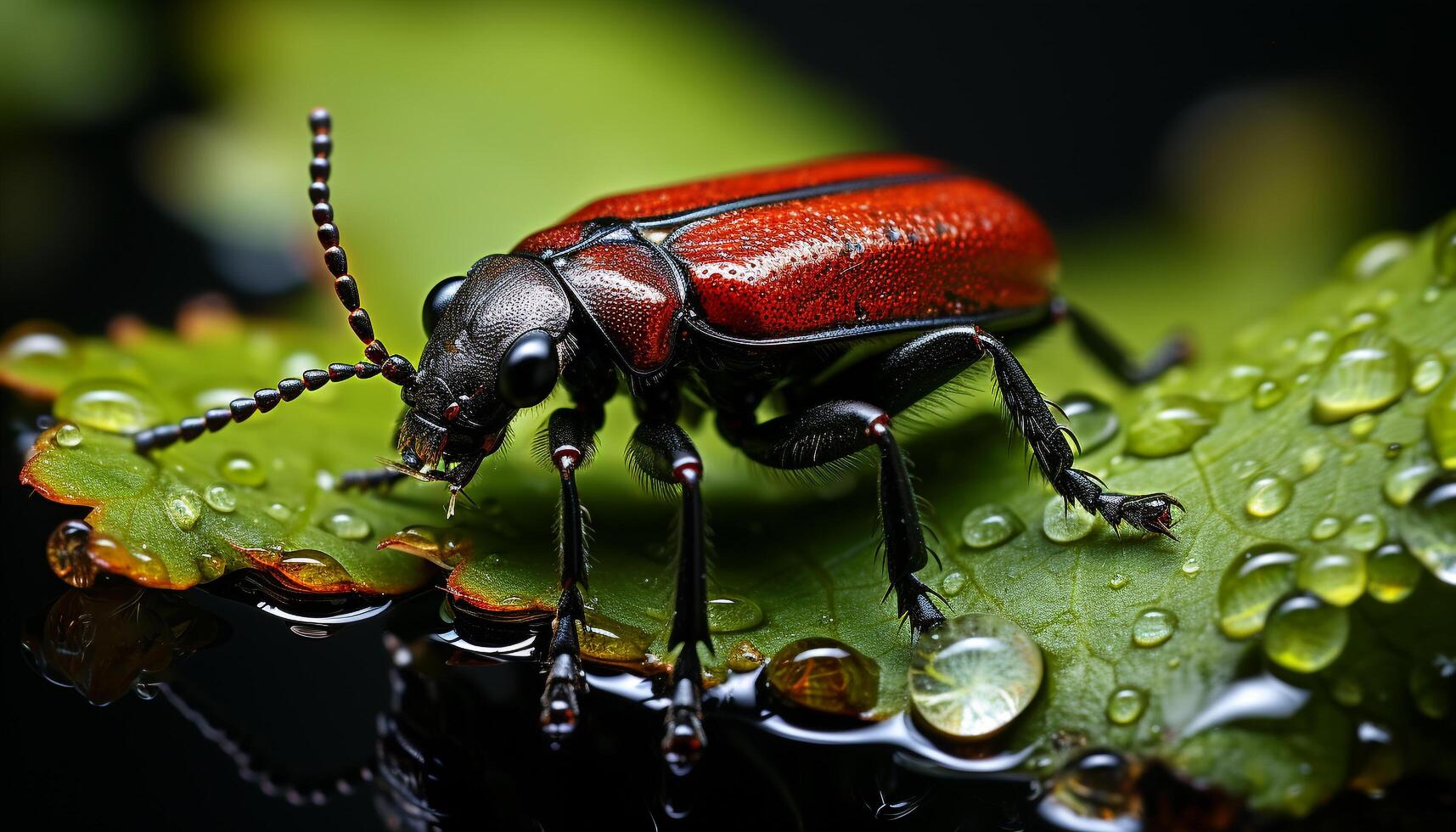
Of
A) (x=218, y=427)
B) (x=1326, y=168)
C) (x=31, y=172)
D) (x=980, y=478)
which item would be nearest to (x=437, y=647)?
(x=218, y=427)

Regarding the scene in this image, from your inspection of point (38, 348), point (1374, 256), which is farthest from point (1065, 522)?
point (38, 348)

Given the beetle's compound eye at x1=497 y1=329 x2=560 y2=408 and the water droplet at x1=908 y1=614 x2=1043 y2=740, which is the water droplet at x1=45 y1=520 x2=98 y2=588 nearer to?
the beetle's compound eye at x1=497 y1=329 x2=560 y2=408

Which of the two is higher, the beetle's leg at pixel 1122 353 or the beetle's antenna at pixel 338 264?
the beetle's antenna at pixel 338 264

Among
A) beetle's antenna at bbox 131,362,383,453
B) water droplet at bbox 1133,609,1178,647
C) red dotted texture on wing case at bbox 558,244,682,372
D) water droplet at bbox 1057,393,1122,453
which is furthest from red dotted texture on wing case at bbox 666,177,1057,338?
water droplet at bbox 1133,609,1178,647

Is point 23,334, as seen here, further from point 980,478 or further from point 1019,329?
point 1019,329

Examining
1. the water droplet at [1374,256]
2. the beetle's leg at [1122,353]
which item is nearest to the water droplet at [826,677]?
the beetle's leg at [1122,353]

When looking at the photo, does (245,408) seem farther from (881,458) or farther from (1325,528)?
(1325,528)

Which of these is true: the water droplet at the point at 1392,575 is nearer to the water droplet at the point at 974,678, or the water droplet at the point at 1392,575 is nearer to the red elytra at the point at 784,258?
the water droplet at the point at 974,678
